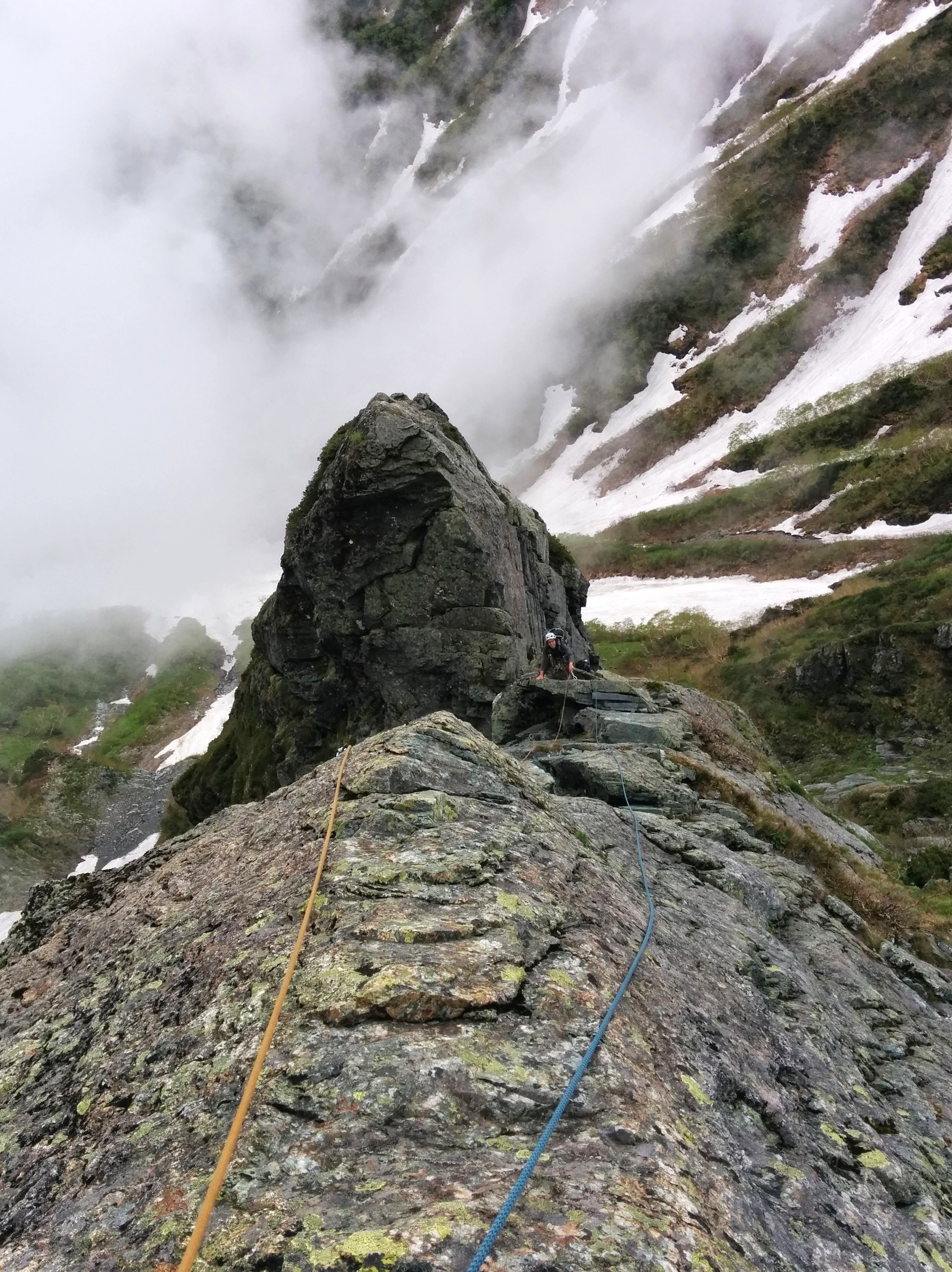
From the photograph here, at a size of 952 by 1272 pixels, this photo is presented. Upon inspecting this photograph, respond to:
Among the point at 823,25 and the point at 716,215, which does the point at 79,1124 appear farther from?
the point at 823,25

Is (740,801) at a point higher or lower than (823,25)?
lower

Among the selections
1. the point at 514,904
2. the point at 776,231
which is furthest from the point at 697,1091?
the point at 776,231

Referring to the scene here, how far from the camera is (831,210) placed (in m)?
120

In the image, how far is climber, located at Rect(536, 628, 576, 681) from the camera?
79.5 feet

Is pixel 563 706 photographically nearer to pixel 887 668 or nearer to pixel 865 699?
pixel 865 699

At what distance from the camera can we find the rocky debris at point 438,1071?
12.7ft

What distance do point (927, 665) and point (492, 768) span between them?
35.5 m

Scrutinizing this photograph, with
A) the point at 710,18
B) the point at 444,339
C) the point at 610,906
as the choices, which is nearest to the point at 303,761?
the point at 610,906

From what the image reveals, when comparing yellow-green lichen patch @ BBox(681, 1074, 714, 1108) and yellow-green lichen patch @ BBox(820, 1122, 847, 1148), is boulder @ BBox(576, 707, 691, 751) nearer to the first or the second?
yellow-green lichen patch @ BBox(820, 1122, 847, 1148)

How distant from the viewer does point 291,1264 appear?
3.43 metres

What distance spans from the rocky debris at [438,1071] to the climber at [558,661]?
1460 cm

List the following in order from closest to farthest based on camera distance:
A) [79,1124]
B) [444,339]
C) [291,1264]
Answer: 1. [291,1264]
2. [79,1124]
3. [444,339]

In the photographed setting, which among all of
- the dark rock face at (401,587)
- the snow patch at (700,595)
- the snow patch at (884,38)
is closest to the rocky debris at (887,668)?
the dark rock face at (401,587)

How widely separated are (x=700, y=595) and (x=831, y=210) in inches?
3688
